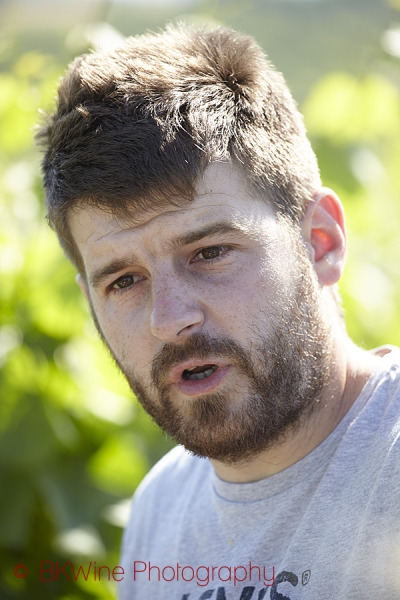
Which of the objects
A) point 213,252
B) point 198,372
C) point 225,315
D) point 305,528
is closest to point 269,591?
point 305,528

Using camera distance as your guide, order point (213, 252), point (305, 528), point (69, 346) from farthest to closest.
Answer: point (69, 346)
point (213, 252)
point (305, 528)

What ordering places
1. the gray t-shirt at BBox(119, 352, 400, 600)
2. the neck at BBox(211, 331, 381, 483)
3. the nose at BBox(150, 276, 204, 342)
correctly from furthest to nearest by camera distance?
the neck at BBox(211, 331, 381, 483), the nose at BBox(150, 276, 204, 342), the gray t-shirt at BBox(119, 352, 400, 600)

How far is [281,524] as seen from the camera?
177cm

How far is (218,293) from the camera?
175 cm

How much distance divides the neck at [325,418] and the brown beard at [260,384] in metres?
0.03

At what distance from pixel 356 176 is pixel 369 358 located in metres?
1.18

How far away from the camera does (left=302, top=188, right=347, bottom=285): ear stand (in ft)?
6.31

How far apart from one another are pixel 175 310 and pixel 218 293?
111mm

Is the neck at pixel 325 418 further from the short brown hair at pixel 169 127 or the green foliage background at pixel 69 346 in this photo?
the green foliage background at pixel 69 346

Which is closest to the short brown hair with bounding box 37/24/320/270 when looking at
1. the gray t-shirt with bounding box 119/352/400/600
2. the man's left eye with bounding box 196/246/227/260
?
the man's left eye with bounding box 196/246/227/260

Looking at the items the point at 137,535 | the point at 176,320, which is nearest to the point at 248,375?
the point at 176,320

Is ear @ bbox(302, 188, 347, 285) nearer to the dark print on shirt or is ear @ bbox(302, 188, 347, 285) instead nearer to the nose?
the nose

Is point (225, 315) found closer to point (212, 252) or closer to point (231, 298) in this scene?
point (231, 298)

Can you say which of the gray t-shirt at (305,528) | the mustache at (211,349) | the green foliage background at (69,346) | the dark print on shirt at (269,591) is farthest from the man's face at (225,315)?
the green foliage background at (69,346)
